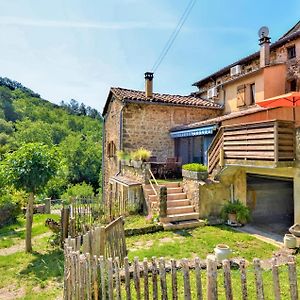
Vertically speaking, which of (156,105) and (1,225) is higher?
(156,105)

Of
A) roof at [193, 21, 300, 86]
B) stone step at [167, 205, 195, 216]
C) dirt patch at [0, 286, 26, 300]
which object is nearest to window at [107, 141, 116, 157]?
stone step at [167, 205, 195, 216]

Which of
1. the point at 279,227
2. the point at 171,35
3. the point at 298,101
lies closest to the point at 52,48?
the point at 171,35

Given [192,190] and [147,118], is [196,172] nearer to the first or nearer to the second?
[192,190]

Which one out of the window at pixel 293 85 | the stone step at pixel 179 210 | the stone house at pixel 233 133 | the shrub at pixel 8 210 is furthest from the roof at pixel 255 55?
the shrub at pixel 8 210

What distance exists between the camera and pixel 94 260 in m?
4.41

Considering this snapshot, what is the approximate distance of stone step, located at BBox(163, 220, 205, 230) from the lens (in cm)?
A: 1099

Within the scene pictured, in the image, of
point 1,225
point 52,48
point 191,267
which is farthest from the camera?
point 1,225

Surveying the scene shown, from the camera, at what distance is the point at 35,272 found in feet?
25.5

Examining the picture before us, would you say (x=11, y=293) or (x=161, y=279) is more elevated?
(x=161, y=279)

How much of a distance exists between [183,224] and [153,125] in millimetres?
9099

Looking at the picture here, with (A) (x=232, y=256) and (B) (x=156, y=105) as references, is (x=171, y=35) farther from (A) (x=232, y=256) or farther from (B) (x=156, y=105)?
(A) (x=232, y=256)

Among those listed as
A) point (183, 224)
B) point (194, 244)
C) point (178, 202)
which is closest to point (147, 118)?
point (178, 202)

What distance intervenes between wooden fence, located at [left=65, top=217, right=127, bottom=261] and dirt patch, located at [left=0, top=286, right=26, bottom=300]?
215 centimetres

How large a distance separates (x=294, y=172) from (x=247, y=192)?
4.00m
